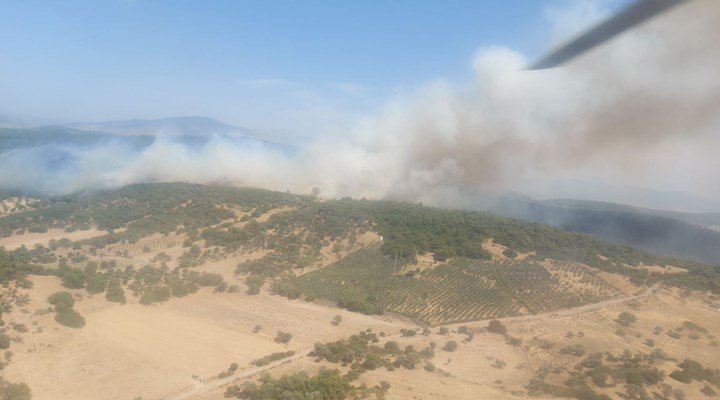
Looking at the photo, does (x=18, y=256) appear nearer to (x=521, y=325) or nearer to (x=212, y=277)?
(x=212, y=277)

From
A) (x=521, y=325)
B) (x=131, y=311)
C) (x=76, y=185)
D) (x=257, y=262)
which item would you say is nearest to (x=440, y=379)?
(x=521, y=325)

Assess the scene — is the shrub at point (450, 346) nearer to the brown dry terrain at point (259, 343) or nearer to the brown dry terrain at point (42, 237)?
the brown dry terrain at point (259, 343)

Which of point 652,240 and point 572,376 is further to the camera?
point 652,240

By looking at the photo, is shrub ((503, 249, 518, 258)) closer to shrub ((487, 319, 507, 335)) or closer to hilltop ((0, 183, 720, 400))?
hilltop ((0, 183, 720, 400))

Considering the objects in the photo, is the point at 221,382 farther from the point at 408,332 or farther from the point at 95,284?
the point at 95,284

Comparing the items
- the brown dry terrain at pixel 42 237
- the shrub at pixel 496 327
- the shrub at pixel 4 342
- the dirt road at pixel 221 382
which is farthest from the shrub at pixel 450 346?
the brown dry terrain at pixel 42 237

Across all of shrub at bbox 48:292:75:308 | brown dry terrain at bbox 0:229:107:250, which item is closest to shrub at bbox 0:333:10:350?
shrub at bbox 48:292:75:308

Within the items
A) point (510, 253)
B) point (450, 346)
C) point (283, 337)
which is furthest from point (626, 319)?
point (283, 337)
